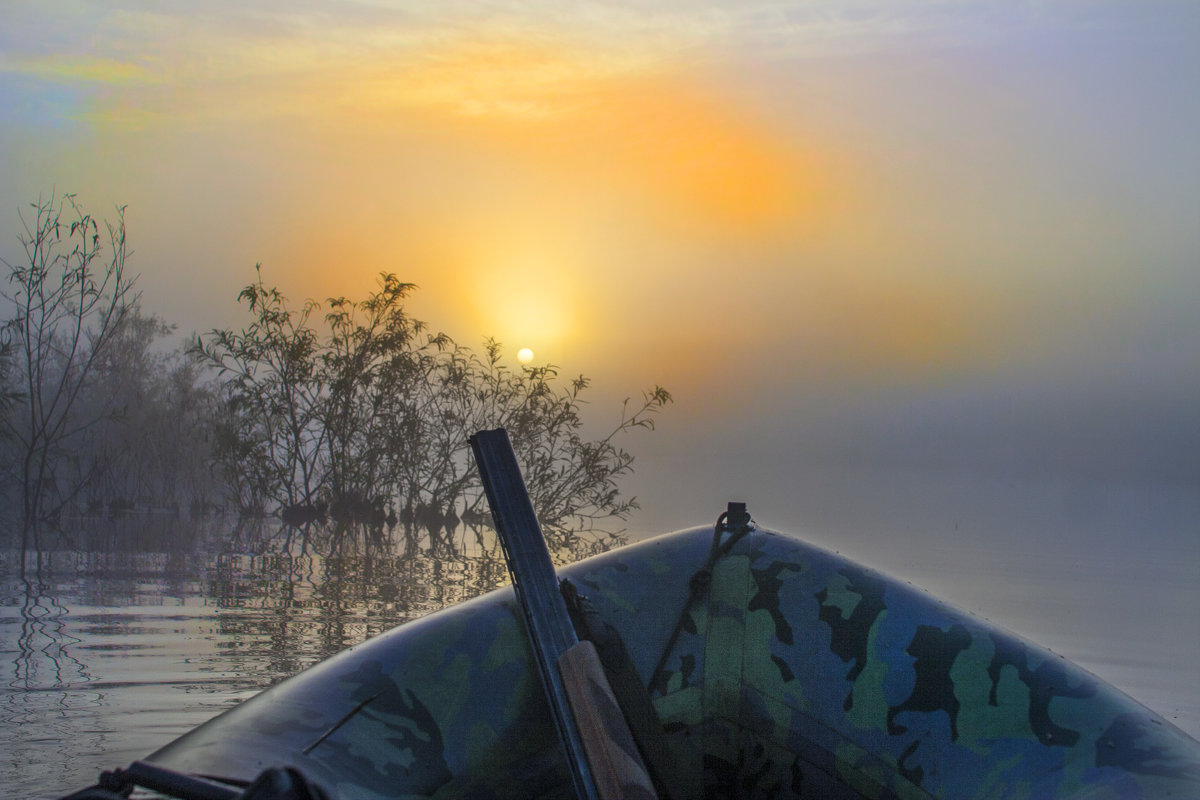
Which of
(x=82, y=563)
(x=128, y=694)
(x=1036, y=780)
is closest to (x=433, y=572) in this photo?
(x=82, y=563)

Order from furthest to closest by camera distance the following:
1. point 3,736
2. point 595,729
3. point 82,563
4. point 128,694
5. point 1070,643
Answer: point 82,563, point 1070,643, point 128,694, point 3,736, point 595,729

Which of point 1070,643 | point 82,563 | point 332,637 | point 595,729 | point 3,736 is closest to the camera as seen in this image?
point 595,729

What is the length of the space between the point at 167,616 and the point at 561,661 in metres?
4.35

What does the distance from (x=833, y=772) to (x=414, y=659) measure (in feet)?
3.23

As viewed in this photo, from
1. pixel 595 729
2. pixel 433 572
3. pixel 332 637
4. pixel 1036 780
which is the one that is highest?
pixel 433 572

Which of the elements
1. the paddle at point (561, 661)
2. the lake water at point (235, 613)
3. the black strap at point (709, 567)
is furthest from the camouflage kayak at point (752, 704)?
the lake water at point (235, 613)

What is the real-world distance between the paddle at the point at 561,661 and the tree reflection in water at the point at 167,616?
1.69 m

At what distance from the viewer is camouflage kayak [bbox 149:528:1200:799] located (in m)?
2.01

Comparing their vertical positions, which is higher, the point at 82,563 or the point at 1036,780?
the point at 82,563

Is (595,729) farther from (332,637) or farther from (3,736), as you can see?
(332,637)

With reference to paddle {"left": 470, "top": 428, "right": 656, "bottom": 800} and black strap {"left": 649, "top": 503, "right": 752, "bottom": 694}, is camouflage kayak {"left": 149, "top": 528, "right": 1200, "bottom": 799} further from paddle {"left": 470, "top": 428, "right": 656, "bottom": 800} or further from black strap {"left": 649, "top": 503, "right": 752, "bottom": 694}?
paddle {"left": 470, "top": 428, "right": 656, "bottom": 800}

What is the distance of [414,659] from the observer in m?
2.23

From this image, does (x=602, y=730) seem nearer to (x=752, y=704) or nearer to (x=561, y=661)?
(x=561, y=661)

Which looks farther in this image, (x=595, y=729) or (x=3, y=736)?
(x=3, y=736)
